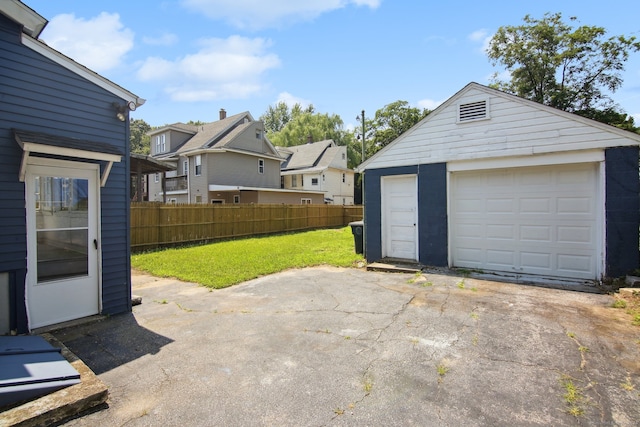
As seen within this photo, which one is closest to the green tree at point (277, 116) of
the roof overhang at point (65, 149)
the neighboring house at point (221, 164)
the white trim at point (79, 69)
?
the neighboring house at point (221, 164)

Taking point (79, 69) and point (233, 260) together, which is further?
point (233, 260)

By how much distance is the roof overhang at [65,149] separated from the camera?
386 centimetres

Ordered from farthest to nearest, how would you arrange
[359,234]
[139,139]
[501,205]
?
[139,139], [359,234], [501,205]

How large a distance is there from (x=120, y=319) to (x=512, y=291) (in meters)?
6.91

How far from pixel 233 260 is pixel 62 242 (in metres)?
5.38

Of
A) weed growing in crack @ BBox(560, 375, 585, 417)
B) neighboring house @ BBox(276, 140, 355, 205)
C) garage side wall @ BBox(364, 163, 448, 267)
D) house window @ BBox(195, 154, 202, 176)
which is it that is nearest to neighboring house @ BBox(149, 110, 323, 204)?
house window @ BBox(195, 154, 202, 176)

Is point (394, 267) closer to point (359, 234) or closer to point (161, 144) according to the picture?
point (359, 234)

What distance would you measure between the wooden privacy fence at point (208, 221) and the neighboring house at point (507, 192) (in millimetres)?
8239

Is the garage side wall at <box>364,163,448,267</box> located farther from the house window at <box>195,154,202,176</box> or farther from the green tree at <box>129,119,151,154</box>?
the green tree at <box>129,119,151,154</box>

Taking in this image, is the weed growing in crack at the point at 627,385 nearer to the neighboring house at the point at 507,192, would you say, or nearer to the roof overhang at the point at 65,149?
the neighboring house at the point at 507,192

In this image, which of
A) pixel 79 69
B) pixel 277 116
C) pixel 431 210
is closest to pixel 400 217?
pixel 431 210

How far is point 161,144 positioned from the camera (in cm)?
2547

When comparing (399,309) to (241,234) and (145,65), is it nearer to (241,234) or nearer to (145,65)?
(145,65)

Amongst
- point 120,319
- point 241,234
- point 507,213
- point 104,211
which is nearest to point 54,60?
point 104,211
